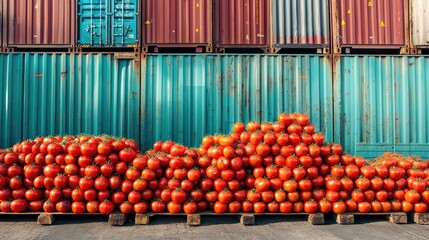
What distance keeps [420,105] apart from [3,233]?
32.9 ft

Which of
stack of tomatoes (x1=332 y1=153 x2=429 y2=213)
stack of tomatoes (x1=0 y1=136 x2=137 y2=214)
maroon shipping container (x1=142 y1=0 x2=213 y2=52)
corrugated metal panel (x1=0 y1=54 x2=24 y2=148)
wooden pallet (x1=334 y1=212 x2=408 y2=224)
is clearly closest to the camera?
stack of tomatoes (x1=0 y1=136 x2=137 y2=214)

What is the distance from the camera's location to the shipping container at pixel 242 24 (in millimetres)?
8508

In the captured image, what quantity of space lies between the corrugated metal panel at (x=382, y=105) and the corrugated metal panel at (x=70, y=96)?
5.63 meters

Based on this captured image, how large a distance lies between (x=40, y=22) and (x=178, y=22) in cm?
370

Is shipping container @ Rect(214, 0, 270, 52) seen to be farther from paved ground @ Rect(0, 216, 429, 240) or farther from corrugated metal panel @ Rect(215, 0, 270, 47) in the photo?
paved ground @ Rect(0, 216, 429, 240)

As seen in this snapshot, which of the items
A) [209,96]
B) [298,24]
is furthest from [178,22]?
[298,24]

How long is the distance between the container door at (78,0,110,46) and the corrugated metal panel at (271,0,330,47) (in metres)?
4.53

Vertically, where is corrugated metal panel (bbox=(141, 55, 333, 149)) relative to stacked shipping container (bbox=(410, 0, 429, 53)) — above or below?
below

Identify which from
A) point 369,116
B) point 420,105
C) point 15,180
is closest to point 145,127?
point 15,180

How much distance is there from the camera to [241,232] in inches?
208

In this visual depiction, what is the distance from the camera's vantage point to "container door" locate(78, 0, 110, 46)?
8258mm

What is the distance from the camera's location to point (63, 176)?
220 inches

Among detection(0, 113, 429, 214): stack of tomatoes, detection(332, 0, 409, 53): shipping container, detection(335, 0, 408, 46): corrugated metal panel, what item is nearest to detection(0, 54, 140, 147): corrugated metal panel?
detection(0, 113, 429, 214): stack of tomatoes

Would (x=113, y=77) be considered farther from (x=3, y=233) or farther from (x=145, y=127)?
(x=3, y=233)
